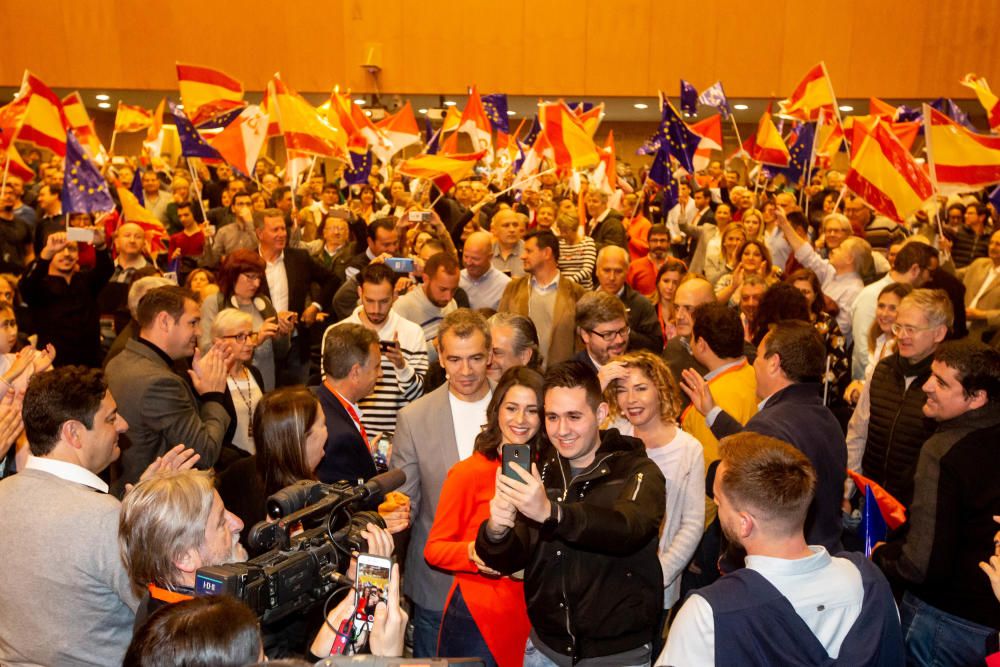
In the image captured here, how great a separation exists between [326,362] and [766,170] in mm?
8800

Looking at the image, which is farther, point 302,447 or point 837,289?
point 837,289

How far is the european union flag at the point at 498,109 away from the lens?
45.6 feet

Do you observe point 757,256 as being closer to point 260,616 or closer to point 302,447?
point 302,447

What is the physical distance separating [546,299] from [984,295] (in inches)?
150

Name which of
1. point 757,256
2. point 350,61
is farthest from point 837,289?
point 350,61

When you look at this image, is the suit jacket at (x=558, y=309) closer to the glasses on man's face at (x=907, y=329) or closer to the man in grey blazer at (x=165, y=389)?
the glasses on man's face at (x=907, y=329)

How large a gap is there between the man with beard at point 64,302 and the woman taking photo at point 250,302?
57.7 inches

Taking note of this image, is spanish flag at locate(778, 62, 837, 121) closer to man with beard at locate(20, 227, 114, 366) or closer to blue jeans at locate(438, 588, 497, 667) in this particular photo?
man with beard at locate(20, 227, 114, 366)

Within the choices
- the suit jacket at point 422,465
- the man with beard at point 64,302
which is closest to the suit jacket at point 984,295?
the suit jacket at point 422,465

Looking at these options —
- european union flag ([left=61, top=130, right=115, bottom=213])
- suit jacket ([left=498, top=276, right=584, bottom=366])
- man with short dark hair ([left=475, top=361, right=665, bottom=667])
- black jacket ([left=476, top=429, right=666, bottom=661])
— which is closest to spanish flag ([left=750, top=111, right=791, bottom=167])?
suit jacket ([left=498, top=276, right=584, bottom=366])

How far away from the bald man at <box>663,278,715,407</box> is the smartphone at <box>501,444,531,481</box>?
2793 millimetres

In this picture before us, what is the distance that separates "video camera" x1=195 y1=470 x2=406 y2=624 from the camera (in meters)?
1.97

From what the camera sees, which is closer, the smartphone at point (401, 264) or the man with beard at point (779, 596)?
the man with beard at point (779, 596)

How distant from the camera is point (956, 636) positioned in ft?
10.5
